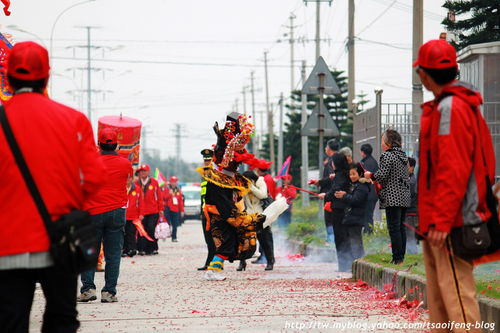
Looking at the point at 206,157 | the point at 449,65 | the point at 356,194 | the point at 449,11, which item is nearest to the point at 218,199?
the point at 356,194

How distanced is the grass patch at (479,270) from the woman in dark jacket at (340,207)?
5.37ft

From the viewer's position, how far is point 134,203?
21.3 metres

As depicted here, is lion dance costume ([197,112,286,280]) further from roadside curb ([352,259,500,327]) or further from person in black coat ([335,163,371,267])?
roadside curb ([352,259,500,327])

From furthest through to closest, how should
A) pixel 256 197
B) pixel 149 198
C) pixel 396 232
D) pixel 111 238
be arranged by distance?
1. pixel 149 198
2. pixel 256 197
3. pixel 396 232
4. pixel 111 238

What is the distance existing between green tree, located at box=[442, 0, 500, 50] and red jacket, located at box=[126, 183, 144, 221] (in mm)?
7954

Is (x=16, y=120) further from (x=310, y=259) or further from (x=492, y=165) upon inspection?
(x=310, y=259)

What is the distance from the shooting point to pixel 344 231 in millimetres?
14523

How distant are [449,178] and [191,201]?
164 ft

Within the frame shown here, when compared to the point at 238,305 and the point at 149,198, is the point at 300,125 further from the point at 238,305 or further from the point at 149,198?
the point at 238,305

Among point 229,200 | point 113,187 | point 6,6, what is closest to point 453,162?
point 113,187

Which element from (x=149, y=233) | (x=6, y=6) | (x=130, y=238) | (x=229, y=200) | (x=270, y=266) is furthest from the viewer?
(x=149, y=233)

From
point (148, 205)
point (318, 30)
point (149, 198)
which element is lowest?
point (148, 205)

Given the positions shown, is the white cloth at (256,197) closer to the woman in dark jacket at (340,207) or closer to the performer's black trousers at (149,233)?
the woman in dark jacket at (340,207)

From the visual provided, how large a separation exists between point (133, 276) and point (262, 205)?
2.58m
